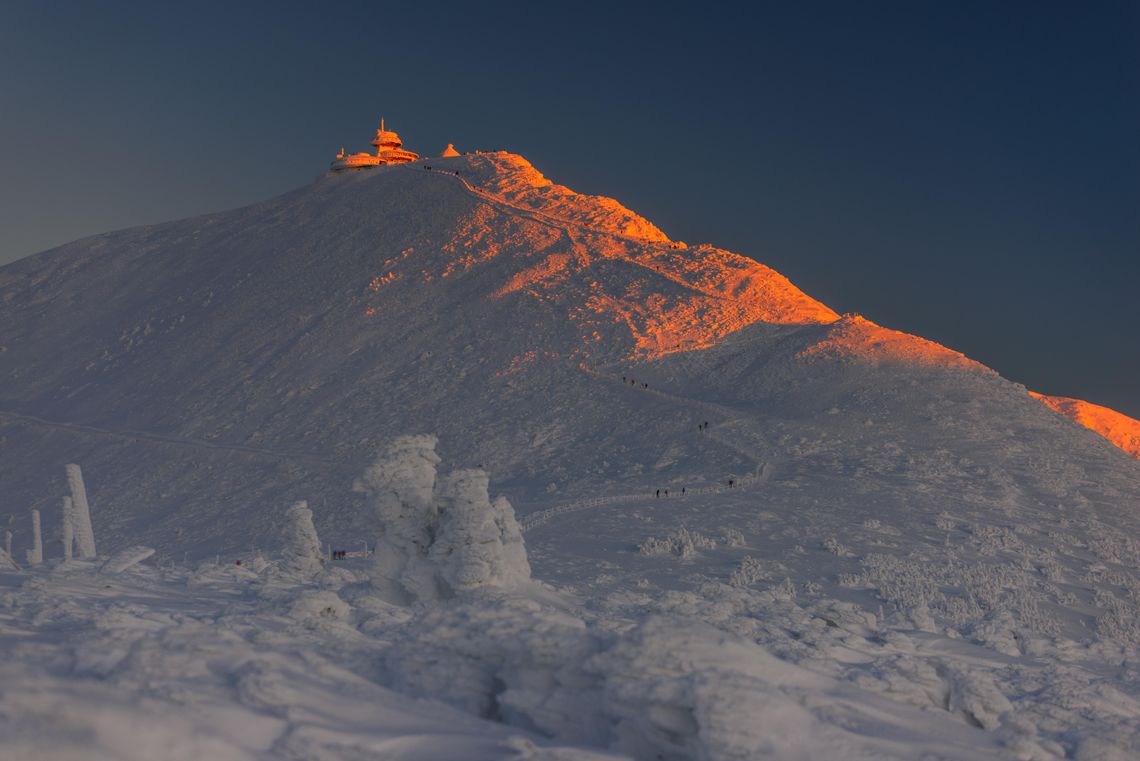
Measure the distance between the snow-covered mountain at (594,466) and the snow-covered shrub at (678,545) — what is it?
18 cm

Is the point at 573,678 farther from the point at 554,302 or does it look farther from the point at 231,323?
the point at 231,323

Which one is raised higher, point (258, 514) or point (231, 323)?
point (231, 323)

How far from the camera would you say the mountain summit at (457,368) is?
176 feet

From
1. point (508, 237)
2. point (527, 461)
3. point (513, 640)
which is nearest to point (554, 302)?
point (508, 237)

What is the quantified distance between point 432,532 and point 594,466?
29.7 meters

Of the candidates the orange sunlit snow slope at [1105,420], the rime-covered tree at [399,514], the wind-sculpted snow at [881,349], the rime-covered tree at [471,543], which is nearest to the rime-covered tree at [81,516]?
the rime-covered tree at [399,514]

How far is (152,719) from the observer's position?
8586mm

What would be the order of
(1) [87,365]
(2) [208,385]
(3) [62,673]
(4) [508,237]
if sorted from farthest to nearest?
1. (4) [508,237]
2. (1) [87,365]
3. (2) [208,385]
4. (3) [62,673]

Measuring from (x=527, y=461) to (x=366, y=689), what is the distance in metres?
45.7

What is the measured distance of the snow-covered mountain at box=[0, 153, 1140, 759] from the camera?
1064cm

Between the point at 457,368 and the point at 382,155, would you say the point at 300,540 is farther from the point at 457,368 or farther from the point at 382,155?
the point at 382,155

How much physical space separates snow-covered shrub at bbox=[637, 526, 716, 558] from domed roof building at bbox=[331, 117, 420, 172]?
89.5 m

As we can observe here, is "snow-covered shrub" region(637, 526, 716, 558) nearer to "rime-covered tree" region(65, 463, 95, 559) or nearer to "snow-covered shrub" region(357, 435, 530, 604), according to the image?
"snow-covered shrub" region(357, 435, 530, 604)

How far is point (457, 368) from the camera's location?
71188mm
